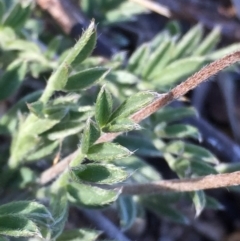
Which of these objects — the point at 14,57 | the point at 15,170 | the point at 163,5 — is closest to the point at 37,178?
the point at 15,170

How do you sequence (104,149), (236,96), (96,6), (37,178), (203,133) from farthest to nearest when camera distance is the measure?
(236,96) < (96,6) < (203,133) < (37,178) < (104,149)

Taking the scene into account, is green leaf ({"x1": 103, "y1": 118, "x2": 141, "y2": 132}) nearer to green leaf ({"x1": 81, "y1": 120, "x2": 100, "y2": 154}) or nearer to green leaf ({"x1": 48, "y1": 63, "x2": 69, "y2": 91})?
green leaf ({"x1": 81, "y1": 120, "x2": 100, "y2": 154})

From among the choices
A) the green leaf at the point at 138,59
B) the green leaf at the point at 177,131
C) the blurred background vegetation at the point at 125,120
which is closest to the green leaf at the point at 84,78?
the blurred background vegetation at the point at 125,120

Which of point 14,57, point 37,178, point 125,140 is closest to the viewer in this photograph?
point 37,178

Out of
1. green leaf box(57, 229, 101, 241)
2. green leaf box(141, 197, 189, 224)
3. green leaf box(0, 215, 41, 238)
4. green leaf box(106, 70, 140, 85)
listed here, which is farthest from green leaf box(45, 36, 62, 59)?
green leaf box(0, 215, 41, 238)

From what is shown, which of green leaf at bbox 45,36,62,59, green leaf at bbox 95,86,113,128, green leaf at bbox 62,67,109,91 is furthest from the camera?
green leaf at bbox 45,36,62,59

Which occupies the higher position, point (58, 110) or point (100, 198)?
point (58, 110)

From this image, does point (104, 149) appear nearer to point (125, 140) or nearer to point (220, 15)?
point (125, 140)
